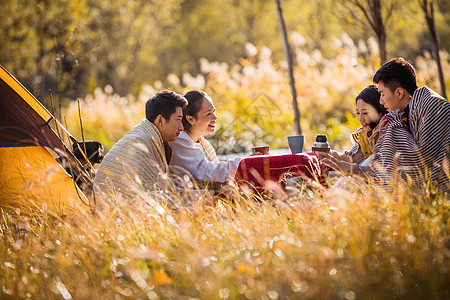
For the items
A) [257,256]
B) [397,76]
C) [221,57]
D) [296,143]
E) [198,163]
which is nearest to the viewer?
[257,256]

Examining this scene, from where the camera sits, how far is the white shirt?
12.9 ft

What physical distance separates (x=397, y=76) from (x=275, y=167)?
42.1 inches

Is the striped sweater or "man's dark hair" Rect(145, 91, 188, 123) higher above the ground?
"man's dark hair" Rect(145, 91, 188, 123)

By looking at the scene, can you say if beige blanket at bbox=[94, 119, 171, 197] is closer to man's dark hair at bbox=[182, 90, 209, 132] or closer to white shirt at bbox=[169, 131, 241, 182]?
white shirt at bbox=[169, 131, 241, 182]

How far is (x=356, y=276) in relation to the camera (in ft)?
6.84

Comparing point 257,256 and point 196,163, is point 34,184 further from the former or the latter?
point 257,256

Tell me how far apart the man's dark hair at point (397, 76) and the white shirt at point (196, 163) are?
48.0 inches

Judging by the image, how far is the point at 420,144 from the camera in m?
3.22

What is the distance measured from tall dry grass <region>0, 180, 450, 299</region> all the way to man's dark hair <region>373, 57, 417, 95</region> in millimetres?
938

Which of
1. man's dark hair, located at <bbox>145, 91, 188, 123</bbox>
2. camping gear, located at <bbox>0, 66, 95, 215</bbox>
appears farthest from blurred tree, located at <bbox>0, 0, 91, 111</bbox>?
man's dark hair, located at <bbox>145, 91, 188, 123</bbox>

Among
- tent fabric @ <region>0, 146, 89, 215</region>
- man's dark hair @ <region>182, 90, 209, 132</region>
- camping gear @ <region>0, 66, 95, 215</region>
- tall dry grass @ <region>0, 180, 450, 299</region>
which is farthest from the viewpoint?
man's dark hair @ <region>182, 90, 209, 132</region>

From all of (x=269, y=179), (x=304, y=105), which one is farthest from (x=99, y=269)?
(x=304, y=105)

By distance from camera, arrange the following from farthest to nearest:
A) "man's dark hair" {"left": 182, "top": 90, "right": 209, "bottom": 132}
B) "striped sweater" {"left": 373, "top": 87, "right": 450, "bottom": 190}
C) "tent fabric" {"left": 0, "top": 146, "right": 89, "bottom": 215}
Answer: "man's dark hair" {"left": 182, "top": 90, "right": 209, "bottom": 132}, "tent fabric" {"left": 0, "top": 146, "right": 89, "bottom": 215}, "striped sweater" {"left": 373, "top": 87, "right": 450, "bottom": 190}

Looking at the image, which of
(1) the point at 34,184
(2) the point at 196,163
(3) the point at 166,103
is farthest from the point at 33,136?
(2) the point at 196,163
